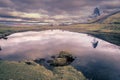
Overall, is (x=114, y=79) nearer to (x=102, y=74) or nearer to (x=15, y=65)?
(x=102, y=74)

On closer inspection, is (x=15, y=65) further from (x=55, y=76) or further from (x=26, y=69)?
(x=55, y=76)

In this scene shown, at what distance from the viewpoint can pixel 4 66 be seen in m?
77.0

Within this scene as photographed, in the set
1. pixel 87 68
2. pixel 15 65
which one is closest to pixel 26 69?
pixel 15 65

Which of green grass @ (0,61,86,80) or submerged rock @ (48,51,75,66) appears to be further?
submerged rock @ (48,51,75,66)

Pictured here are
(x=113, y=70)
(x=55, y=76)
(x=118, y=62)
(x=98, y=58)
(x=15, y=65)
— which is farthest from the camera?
(x=98, y=58)

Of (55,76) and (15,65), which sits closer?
(55,76)

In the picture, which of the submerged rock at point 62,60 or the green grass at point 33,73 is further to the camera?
the submerged rock at point 62,60

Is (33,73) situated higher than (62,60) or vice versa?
(33,73)

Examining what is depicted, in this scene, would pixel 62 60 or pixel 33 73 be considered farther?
pixel 62 60

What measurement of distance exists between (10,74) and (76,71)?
2508cm

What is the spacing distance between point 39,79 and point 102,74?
26568mm

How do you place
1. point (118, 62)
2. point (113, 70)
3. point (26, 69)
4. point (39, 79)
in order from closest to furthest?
point (39, 79)
point (26, 69)
point (113, 70)
point (118, 62)

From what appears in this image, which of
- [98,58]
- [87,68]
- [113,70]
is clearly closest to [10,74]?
[87,68]

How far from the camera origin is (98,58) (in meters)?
107
